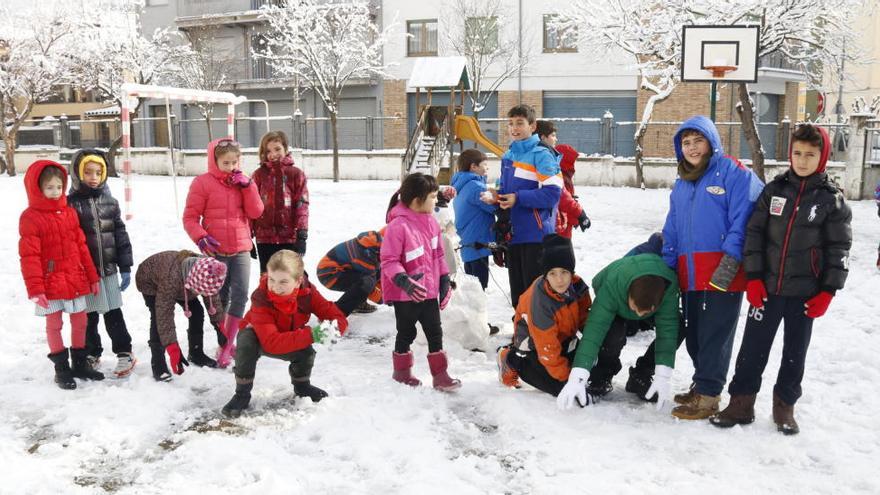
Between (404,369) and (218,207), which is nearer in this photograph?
(404,369)

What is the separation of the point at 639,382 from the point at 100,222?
12.2ft

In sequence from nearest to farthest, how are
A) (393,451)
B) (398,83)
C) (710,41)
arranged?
(393,451) < (710,41) < (398,83)

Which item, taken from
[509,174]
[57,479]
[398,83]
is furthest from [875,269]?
[398,83]

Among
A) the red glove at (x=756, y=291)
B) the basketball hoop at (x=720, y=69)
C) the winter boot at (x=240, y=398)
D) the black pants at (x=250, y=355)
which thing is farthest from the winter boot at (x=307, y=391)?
the basketball hoop at (x=720, y=69)

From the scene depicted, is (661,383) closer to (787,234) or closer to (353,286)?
(787,234)

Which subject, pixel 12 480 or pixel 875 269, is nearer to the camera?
pixel 12 480

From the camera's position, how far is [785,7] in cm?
1474

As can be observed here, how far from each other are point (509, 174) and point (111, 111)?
116 feet

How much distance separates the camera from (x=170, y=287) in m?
4.74

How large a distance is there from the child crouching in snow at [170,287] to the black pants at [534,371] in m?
1.95

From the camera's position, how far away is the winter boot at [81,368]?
16.0 feet

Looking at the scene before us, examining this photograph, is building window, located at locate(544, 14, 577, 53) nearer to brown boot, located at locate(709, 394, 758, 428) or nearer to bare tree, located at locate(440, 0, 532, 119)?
bare tree, located at locate(440, 0, 532, 119)

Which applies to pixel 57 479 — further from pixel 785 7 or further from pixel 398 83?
pixel 398 83

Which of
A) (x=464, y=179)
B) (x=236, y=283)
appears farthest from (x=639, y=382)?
(x=236, y=283)
